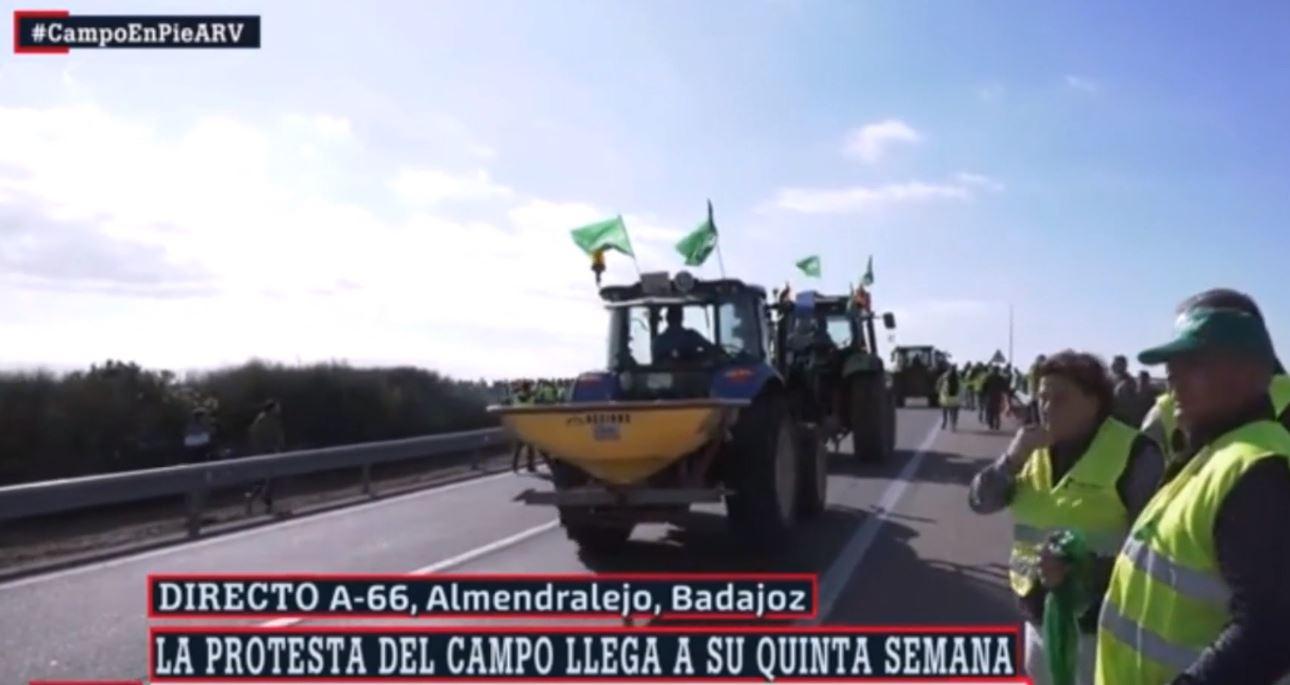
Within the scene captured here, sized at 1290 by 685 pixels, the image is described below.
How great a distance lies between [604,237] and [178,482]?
5125mm

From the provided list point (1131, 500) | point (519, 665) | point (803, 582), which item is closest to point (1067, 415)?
point (1131, 500)

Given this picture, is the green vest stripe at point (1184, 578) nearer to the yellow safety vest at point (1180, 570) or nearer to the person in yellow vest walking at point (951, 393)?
the yellow safety vest at point (1180, 570)

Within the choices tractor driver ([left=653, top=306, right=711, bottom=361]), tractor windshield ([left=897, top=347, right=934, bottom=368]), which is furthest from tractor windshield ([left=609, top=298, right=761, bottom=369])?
tractor windshield ([left=897, top=347, right=934, bottom=368])

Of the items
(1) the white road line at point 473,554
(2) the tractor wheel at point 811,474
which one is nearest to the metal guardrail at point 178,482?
(1) the white road line at point 473,554

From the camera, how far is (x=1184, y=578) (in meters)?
2.52

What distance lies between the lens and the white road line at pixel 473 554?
7.86 metres

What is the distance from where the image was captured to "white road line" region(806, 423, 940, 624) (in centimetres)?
856

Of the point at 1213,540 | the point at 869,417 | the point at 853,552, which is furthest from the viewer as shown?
the point at 869,417

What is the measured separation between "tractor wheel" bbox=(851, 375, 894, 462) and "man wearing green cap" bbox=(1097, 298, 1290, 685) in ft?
51.4
